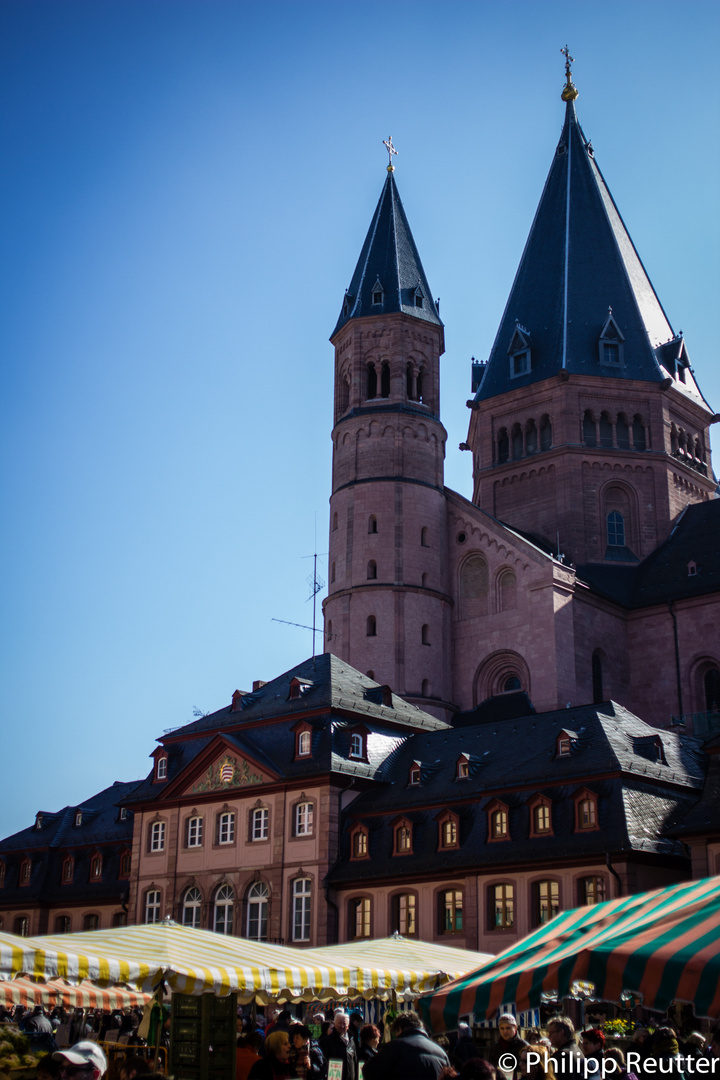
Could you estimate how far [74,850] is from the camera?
55.7 meters

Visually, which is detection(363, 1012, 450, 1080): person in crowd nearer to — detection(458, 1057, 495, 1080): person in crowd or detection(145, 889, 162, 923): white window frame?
detection(458, 1057, 495, 1080): person in crowd

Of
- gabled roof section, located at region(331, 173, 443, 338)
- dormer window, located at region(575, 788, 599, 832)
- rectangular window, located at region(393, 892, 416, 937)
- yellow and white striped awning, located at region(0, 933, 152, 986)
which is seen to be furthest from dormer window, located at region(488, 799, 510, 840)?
gabled roof section, located at region(331, 173, 443, 338)

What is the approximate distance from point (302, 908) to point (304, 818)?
304 centimetres

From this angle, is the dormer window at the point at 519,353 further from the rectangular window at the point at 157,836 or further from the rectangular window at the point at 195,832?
the rectangular window at the point at 157,836

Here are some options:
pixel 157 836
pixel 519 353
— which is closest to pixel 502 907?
pixel 157 836

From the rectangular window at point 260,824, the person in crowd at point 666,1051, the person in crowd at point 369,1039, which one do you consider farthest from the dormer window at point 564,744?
the person in crowd at point 666,1051

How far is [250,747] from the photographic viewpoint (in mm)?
44938

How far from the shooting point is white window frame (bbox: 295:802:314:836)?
137ft

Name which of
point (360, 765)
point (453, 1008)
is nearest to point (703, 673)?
point (360, 765)

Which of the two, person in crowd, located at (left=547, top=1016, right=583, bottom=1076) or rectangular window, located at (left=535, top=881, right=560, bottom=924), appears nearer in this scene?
person in crowd, located at (left=547, top=1016, right=583, bottom=1076)

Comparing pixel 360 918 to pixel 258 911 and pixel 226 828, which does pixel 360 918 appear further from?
pixel 226 828

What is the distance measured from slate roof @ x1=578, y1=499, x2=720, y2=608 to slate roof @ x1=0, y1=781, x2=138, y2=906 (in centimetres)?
2501

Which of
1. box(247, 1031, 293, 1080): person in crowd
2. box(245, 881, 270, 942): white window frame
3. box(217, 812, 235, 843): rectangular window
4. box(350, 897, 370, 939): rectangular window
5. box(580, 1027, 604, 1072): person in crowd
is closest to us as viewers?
box(580, 1027, 604, 1072): person in crowd

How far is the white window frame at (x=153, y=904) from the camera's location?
149 feet
